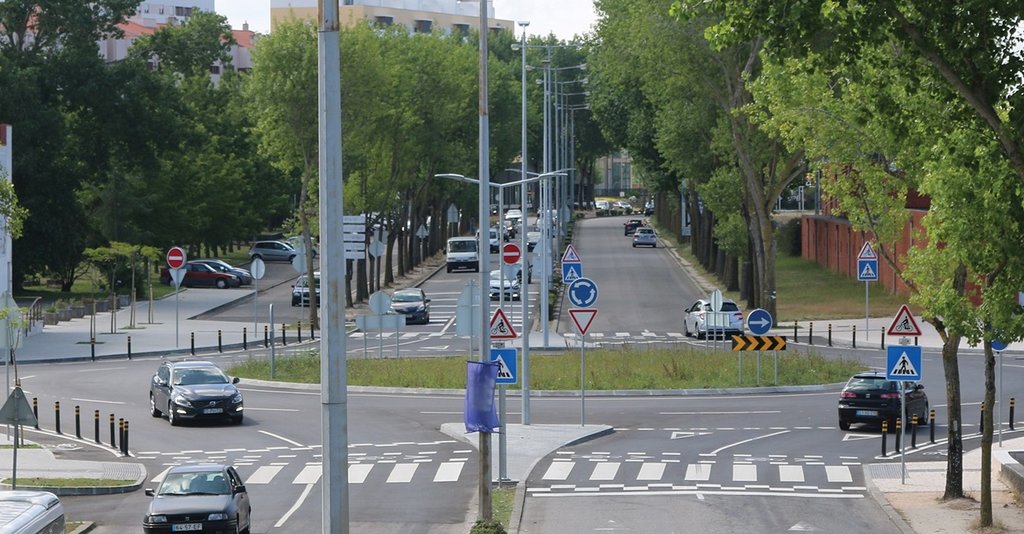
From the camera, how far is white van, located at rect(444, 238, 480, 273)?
3654 inches

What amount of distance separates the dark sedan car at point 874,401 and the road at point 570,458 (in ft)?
1.40

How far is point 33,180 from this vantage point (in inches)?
2717

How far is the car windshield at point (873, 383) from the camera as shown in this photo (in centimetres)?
3297

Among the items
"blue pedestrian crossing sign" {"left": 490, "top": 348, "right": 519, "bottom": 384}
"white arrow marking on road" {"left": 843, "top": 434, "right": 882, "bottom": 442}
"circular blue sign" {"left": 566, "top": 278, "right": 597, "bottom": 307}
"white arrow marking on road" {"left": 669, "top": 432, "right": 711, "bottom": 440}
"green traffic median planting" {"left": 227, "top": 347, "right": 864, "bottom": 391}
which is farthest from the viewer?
"green traffic median planting" {"left": 227, "top": 347, "right": 864, "bottom": 391}

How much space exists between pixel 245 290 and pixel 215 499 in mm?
61891

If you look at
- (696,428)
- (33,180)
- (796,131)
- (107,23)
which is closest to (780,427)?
(696,428)

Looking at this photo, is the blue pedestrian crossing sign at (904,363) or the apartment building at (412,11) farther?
the apartment building at (412,11)

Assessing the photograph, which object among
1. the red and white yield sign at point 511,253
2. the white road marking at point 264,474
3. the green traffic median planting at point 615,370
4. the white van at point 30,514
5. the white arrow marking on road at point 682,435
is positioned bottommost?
the white arrow marking on road at point 682,435

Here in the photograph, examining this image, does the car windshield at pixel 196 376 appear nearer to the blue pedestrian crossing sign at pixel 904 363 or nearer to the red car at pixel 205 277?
the blue pedestrian crossing sign at pixel 904 363

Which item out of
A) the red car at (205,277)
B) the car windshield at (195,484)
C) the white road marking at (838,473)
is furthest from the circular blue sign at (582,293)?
the red car at (205,277)

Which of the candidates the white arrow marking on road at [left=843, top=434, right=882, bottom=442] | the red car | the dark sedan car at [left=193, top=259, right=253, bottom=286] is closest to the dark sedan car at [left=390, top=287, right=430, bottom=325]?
the red car

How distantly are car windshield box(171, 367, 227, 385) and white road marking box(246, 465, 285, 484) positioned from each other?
7154 mm

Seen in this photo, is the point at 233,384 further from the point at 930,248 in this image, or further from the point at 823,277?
the point at 823,277

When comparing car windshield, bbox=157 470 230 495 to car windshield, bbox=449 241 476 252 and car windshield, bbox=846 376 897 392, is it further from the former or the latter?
car windshield, bbox=449 241 476 252
